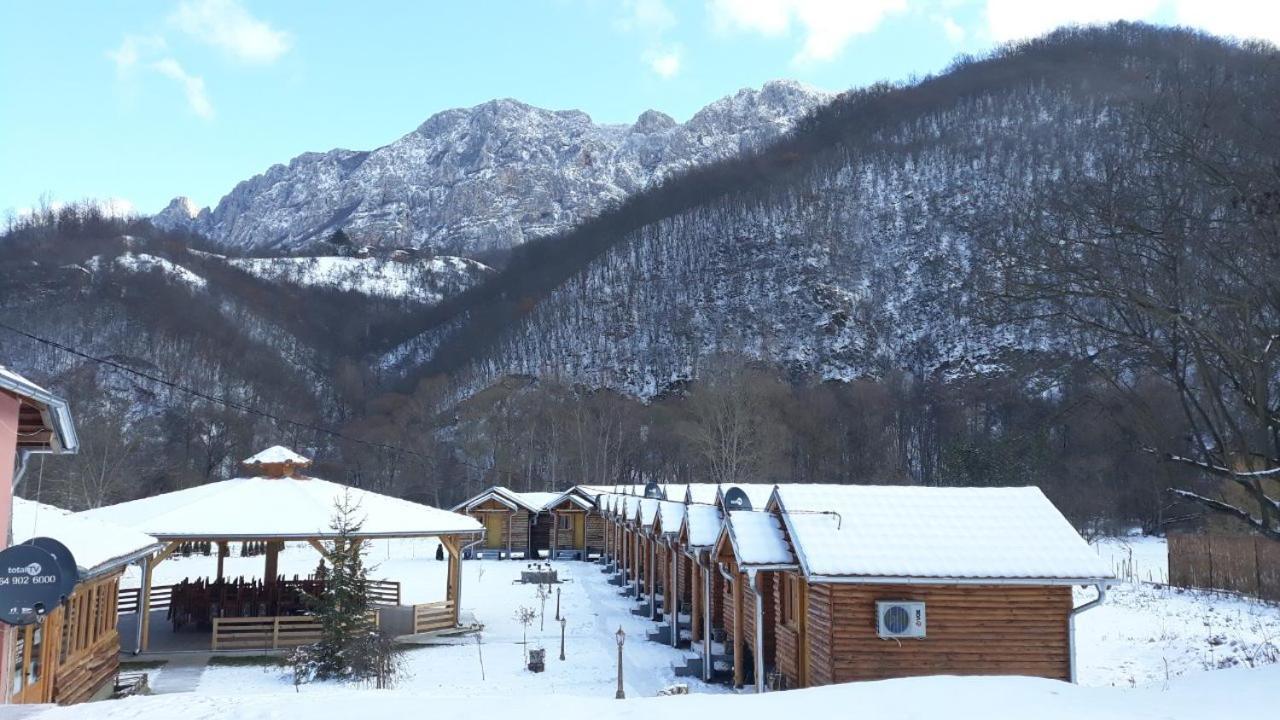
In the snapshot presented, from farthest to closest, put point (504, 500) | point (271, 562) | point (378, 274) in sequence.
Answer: point (378, 274) → point (504, 500) → point (271, 562)

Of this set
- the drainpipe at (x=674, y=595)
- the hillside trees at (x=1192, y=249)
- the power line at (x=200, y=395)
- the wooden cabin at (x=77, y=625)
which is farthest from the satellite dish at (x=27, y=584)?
the drainpipe at (x=674, y=595)

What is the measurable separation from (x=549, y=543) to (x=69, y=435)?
3460cm

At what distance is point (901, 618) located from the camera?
13.0m

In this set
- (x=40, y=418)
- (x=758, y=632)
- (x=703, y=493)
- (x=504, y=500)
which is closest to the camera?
(x=40, y=418)

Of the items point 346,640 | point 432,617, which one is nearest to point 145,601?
point 346,640

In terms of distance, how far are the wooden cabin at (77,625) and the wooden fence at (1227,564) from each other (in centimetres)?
2814

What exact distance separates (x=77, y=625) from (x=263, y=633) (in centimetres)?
717

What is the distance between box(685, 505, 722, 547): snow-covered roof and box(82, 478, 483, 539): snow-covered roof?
6.01 m

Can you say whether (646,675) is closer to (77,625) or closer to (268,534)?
(268,534)

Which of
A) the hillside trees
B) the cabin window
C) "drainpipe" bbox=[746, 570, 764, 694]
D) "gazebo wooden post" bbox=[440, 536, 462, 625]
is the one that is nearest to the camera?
the hillside trees

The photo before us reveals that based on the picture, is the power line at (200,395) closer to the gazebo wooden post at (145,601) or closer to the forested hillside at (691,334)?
the forested hillside at (691,334)

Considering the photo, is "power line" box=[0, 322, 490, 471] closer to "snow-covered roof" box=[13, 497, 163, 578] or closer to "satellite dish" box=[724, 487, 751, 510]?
"snow-covered roof" box=[13, 497, 163, 578]

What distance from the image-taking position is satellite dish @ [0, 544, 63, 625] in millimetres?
9047

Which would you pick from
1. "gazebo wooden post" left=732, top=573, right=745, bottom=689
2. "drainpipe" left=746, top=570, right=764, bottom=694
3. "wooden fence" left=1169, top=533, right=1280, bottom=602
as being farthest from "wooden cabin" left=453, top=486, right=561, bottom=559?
"drainpipe" left=746, top=570, right=764, bottom=694
